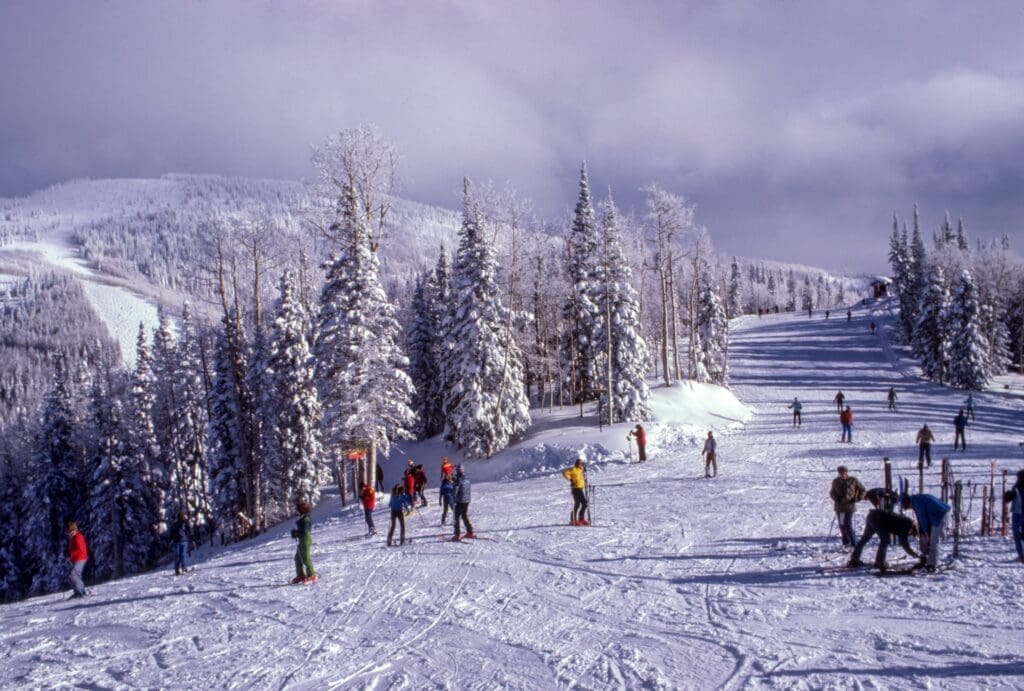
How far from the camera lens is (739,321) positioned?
11425cm

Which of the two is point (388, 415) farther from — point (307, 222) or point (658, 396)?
point (658, 396)

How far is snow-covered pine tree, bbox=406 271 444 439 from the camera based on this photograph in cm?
4931

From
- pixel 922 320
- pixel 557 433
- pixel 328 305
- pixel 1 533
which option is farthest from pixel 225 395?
pixel 922 320

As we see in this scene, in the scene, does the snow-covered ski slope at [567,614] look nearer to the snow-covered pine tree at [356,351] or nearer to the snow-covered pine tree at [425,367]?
the snow-covered pine tree at [356,351]

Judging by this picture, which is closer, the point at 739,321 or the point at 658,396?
the point at 658,396

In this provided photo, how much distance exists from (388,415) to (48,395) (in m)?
34.7

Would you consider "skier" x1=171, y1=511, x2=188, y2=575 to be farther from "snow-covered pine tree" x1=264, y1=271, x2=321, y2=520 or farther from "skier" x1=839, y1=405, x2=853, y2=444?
"skier" x1=839, y1=405, x2=853, y2=444

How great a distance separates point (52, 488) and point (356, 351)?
34.0 meters

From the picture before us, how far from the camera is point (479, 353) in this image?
3491 centimetres

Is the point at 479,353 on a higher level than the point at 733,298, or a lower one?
lower

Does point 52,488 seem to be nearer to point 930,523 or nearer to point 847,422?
point 847,422

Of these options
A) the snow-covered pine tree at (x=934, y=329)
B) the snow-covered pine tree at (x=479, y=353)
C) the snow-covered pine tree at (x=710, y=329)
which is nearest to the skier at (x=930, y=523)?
the snow-covered pine tree at (x=479, y=353)

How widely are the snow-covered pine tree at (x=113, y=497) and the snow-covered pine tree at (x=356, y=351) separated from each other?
2299 cm

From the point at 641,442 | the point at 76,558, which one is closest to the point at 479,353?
the point at 641,442
